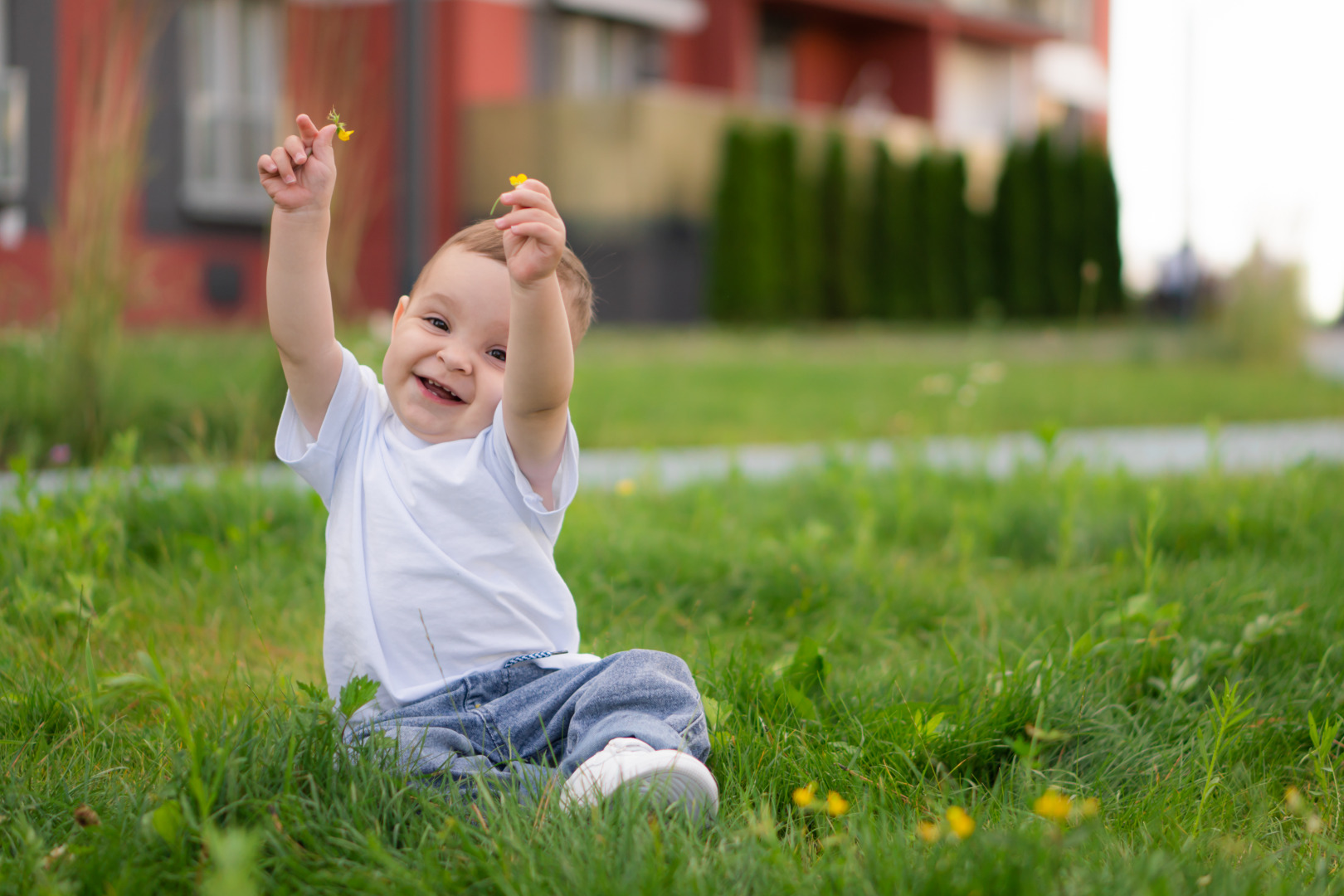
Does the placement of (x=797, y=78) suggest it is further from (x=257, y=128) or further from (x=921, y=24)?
(x=257, y=128)

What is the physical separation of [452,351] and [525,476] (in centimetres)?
21

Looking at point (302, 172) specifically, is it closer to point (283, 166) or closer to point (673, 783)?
point (283, 166)

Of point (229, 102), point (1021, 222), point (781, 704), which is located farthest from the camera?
point (1021, 222)

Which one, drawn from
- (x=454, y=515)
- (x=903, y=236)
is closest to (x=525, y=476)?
(x=454, y=515)

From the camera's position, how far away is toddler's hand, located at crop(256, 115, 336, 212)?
1667 millimetres

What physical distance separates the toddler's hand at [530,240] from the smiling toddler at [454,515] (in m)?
0.10

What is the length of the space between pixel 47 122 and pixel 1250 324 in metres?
11.0

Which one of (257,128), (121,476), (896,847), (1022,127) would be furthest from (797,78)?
(896,847)

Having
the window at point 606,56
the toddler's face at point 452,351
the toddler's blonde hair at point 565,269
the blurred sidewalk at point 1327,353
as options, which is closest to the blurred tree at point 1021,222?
the blurred sidewalk at point 1327,353

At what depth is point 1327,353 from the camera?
14.3 m

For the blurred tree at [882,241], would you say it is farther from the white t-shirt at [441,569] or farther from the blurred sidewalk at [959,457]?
the white t-shirt at [441,569]

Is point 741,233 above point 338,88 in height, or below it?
above

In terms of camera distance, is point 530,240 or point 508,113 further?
point 508,113

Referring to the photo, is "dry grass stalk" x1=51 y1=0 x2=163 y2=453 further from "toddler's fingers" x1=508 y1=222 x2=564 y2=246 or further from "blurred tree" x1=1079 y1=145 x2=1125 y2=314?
"blurred tree" x1=1079 y1=145 x2=1125 y2=314
